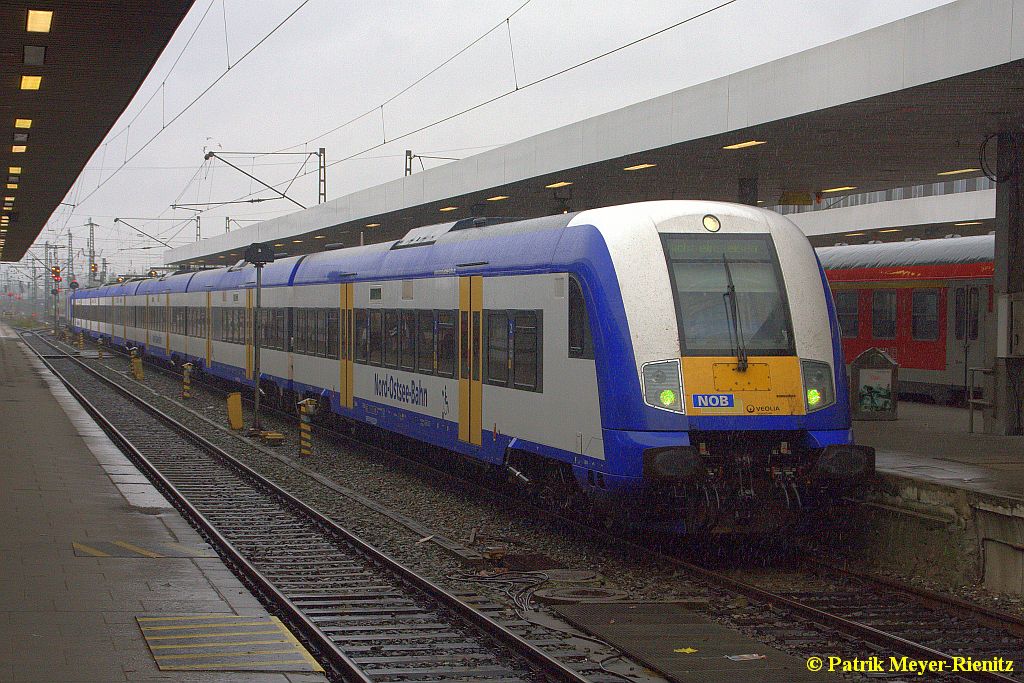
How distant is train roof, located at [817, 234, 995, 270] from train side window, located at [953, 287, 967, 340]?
587 millimetres

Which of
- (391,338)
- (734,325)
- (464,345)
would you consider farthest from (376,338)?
(734,325)

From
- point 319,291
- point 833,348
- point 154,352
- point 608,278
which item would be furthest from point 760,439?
point 154,352

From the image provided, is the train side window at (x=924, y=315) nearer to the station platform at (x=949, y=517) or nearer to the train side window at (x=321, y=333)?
the station platform at (x=949, y=517)

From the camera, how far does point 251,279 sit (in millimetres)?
27297

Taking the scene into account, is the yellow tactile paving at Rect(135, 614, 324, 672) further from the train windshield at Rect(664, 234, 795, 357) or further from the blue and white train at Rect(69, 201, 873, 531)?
the train windshield at Rect(664, 234, 795, 357)

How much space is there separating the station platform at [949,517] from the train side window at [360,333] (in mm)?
8430

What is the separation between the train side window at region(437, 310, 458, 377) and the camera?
14.4m

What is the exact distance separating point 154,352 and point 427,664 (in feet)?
128

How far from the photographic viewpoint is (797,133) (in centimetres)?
1522

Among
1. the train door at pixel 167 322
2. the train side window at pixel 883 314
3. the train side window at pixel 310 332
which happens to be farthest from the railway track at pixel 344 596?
the train door at pixel 167 322

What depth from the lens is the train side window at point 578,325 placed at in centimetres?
1066

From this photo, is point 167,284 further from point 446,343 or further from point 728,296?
point 728,296

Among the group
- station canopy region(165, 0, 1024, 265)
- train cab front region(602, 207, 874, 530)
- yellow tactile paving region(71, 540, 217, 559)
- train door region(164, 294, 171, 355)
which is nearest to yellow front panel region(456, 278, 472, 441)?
station canopy region(165, 0, 1024, 265)

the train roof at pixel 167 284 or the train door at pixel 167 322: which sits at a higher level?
the train roof at pixel 167 284
